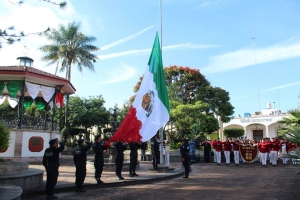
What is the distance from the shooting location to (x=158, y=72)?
40.1ft

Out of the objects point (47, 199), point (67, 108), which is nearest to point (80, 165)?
point (47, 199)

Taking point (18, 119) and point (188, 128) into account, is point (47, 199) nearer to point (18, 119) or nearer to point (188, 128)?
point (18, 119)

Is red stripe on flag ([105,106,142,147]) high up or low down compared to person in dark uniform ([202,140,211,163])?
up

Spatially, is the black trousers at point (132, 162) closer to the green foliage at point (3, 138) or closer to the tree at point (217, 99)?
the green foliage at point (3, 138)

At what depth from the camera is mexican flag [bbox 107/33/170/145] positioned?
34.2ft

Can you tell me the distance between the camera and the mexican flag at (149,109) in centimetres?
1044

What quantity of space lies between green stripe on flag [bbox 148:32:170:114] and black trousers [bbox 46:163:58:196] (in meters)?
5.89

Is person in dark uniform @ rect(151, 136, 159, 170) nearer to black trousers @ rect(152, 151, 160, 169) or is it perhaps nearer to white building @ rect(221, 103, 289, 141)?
black trousers @ rect(152, 151, 160, 169)

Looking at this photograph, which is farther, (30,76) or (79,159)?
(30,76)

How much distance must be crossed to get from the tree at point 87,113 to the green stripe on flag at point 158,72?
18.8 m

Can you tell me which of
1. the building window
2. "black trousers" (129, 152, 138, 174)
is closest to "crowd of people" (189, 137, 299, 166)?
"black trousers" (129, 152, 138, 174)

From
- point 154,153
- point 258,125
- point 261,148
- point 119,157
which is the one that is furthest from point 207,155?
point 258,125

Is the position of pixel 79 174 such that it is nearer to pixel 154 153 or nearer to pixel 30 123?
pixel 154 153

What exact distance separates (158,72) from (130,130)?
10.5ft
